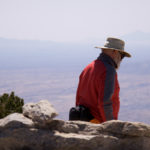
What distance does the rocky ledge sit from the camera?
17.2 feet

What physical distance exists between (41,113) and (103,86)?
1.62 m

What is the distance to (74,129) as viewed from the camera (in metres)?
5.42

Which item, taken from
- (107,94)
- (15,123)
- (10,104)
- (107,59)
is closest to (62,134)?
(15,123)

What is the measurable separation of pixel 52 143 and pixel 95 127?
74 cm

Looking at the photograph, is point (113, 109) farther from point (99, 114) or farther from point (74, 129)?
point (74, 129)

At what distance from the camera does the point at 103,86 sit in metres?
6.42

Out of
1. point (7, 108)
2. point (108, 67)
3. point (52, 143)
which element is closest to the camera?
point (52, 143)

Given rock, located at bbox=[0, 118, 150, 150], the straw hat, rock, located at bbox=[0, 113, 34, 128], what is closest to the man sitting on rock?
the straw hat

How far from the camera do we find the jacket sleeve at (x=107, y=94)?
6359mm

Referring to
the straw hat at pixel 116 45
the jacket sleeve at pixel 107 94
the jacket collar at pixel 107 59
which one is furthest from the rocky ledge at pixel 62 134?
the straw hat at pixel 116 45

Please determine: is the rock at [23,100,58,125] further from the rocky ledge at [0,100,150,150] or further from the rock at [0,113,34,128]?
the rock at [0,113,34,128]

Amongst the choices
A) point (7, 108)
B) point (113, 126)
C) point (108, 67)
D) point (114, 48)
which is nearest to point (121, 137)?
point (113, 126)

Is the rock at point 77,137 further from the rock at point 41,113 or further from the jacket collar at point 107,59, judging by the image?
the jacket collar at point 107,59

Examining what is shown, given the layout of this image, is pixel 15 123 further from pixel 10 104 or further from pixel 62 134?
pixel 10 104
